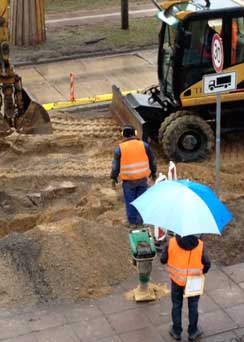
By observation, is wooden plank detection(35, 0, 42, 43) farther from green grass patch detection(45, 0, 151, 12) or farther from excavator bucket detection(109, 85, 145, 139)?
excavator bucket detection(109, 85, 145, 139)

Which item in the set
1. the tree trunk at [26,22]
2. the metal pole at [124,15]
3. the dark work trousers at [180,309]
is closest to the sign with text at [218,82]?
the dark work trousers at [180,309]

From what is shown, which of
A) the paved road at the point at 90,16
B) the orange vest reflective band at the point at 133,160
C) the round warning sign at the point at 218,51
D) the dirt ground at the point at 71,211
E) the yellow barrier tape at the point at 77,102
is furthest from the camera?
the paved road at the point at 90,16

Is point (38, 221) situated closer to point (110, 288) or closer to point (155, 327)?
point (110, 288)

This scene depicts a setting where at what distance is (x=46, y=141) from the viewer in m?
15.0

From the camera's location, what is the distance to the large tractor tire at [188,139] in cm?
1395

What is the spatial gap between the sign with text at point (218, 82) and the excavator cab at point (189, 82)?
252 centimetres

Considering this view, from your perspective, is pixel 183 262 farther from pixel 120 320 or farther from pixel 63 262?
pixel 63 262

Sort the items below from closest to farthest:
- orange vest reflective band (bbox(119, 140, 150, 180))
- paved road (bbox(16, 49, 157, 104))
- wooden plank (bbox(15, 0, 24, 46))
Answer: orange vest reflective band (bbox(119, 140, 150, 180))
paved road (bbox(16, 49, 157, 104))
wooden plank (bbox(15, 0, 24, 46))

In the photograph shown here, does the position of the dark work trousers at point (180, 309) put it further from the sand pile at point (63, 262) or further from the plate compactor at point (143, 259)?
the sand pile at point (63, 262)

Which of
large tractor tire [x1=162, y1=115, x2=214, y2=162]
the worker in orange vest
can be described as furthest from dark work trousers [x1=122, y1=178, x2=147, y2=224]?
the worker in orange vest

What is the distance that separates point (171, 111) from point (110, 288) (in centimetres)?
540

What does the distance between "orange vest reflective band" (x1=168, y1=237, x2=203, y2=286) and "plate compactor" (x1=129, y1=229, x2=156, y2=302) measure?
90 centimetres

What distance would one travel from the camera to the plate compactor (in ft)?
30.6

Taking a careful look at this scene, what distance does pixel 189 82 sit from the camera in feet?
45.3
